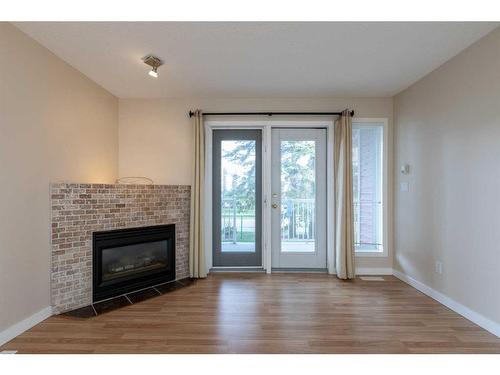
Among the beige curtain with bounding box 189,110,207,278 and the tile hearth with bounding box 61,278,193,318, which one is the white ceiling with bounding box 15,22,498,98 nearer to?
the beige curtain with bounding box 189,110,207,278

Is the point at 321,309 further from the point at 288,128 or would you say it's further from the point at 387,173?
the point at 288,128

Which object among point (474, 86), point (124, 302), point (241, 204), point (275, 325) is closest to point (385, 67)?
point (474, 86)

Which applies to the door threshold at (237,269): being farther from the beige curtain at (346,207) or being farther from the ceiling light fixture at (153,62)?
the ceiling light fixture at (153,62)

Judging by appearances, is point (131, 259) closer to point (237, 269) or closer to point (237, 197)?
point (237, 269)

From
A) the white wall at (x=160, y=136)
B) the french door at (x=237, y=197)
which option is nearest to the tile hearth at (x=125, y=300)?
the french door at (x=237, y=197)

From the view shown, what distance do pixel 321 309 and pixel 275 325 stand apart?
568mm

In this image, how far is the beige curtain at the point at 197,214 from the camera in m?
3.52

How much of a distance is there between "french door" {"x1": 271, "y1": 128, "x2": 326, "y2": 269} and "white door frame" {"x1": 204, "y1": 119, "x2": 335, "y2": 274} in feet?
0.31

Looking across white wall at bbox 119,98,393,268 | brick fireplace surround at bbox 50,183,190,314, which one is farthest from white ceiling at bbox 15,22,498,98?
brick fireplace surround at bbox 50,183,190,314

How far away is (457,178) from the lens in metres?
2.51

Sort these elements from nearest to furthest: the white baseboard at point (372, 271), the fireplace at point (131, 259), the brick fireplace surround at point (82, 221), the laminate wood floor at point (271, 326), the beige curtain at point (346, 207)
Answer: the laminate wood floor at point (271, 326) → the brick fireplace surround at point (82, 221) → the fireplace at point (131, 259) → the beige curtain at point (346, 207) → the white baseboard at point (372, 271)

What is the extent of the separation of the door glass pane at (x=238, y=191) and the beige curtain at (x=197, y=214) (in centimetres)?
39

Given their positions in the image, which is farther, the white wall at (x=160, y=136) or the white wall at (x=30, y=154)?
the white wall at (x=160, y=136)

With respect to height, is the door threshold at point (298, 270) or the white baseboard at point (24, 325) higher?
the white baseboard at point (24, 325)
